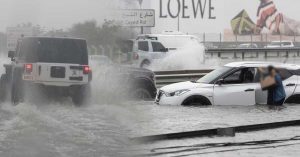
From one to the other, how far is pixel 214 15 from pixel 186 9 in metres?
6.23

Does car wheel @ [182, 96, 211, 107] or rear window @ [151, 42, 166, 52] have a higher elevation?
rear window @ [151, 42, 166, 52]

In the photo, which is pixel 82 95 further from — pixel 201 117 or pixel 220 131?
pixel 220 131

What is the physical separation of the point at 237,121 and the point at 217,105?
2428 mm

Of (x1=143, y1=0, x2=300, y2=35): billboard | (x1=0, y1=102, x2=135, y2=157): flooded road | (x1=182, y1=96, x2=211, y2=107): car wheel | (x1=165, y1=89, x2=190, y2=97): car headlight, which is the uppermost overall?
(x1=143, y1=0, x2=300, y2=35): billboard

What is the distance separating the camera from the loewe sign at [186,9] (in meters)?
76.1

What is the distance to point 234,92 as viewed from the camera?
47.6 ft

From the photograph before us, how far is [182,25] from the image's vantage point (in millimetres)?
76688

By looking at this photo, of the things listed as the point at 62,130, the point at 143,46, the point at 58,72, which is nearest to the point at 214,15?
the point at 143,46

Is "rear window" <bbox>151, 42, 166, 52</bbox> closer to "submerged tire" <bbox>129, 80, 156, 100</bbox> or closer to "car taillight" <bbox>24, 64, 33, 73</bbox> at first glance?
"submerged tire" <bbox>129, 80, 156, 100</bbox>

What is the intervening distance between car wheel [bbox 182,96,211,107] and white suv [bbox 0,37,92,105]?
2537 mm

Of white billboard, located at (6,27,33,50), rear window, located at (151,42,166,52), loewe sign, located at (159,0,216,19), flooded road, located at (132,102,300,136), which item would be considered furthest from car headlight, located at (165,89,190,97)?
loewe sign, located at (159,0,216,19)

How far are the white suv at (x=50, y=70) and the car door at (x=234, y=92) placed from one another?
3.28m

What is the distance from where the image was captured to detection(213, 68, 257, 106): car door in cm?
1452


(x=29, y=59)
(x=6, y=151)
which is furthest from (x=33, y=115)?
(x=6, y=151)
